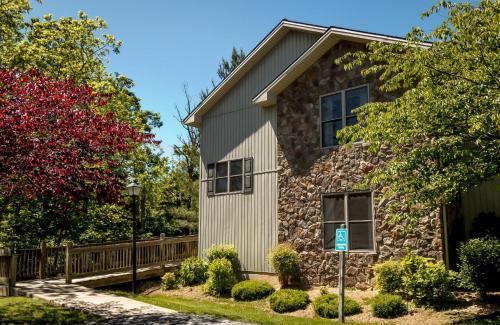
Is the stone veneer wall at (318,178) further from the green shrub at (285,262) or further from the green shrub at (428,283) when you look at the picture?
the green shrub at (428,283)

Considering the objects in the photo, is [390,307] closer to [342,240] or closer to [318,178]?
[342,240]

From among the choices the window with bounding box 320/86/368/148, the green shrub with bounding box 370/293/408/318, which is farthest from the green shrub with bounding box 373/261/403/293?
the window with bounding box 320/86/368/148

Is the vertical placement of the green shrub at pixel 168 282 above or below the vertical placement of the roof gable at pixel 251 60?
below

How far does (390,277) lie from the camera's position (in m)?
11.4

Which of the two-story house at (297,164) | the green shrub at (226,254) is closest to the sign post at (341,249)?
the two-story house at (297,164)

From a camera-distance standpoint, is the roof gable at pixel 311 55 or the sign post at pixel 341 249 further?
the roof gable at pixel 311 55

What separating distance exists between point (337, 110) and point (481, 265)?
20.0 ft

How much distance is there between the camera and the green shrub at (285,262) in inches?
543

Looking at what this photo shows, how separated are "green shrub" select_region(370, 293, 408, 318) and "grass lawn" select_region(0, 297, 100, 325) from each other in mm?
6399

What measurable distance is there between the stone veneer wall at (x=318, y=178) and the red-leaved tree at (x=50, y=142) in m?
5.95

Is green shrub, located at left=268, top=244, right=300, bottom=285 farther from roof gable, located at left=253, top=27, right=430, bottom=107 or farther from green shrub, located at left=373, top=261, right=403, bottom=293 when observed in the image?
roof gable, located at left=253, top=27, right=430, bottom=107

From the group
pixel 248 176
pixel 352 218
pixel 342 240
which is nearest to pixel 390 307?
pixel 342 240

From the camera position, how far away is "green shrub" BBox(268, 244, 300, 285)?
13.8 metres

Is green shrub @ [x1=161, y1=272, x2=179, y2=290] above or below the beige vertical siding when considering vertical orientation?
below
